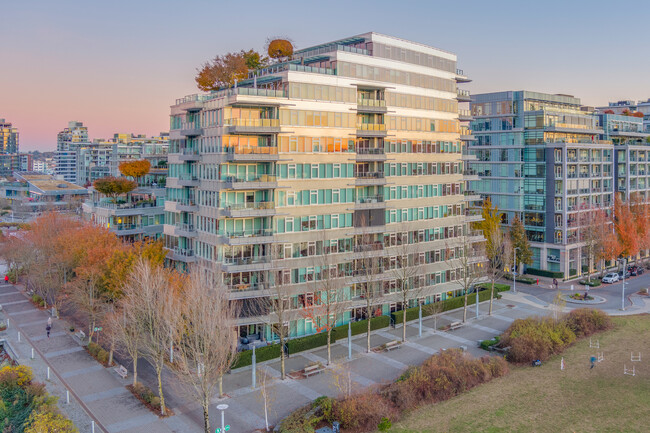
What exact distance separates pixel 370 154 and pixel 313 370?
936 inches

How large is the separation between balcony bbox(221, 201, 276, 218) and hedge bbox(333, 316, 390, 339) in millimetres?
12927

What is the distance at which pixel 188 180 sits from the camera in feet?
179

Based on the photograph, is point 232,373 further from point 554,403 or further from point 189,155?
point 554,403

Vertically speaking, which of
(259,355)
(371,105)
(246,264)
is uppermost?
(371,105)

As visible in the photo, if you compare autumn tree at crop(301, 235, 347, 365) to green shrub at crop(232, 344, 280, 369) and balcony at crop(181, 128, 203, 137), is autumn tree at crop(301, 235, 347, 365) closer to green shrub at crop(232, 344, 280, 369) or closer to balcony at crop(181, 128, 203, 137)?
green shrub at crop(232, 344, 280, 369)

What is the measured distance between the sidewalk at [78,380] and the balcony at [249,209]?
51.8 ft

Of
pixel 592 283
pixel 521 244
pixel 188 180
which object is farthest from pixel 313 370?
pixel 592 283

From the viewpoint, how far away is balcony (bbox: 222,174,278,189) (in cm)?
4891

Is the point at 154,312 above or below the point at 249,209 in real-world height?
below

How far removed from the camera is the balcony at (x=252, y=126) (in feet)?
160

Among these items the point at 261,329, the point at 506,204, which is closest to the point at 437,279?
the point at 261,329

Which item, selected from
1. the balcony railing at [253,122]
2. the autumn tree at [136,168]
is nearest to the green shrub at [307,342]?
the balcony railing at [253,122]

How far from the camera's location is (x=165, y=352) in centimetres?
3903

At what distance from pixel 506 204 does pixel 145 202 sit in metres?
55.0
